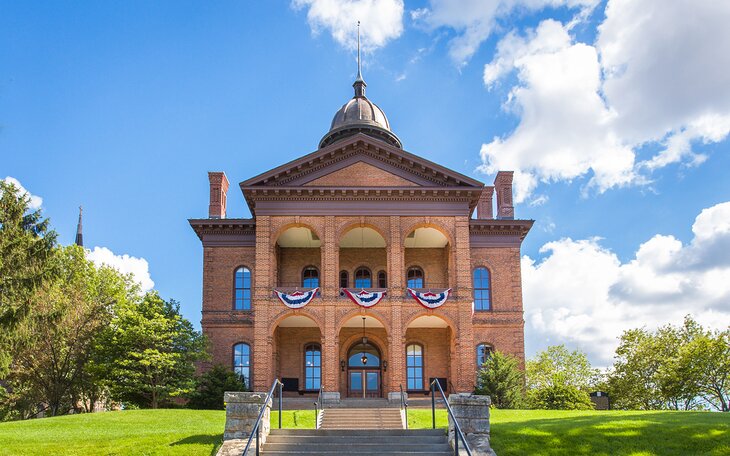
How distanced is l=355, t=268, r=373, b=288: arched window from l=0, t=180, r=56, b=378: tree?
14.2 m

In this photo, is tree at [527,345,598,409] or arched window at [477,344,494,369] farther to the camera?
tree at [527,345,598,409]

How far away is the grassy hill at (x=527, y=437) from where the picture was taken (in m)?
17.0

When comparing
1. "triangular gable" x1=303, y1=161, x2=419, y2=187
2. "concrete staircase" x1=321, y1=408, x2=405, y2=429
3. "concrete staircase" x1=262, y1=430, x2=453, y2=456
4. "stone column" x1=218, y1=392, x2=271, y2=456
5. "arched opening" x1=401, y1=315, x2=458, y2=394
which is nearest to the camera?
"concrete staircase" x1=262, y1=430, x2=453, y2=456

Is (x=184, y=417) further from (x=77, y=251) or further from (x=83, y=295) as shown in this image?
(x=77, y=251)

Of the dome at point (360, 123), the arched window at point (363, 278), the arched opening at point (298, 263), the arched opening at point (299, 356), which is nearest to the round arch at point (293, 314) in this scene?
the arched opening at point (299, 356)

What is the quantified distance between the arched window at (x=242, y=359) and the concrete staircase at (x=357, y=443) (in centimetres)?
1865

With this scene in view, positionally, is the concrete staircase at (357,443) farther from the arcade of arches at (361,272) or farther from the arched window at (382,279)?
the arched window at (382,279)

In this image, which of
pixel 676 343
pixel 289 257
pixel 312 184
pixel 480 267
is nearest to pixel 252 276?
pixel 289 257

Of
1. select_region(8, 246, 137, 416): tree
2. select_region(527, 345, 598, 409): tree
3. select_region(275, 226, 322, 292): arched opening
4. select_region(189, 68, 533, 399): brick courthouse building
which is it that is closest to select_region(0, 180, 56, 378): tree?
select_region(8, 246, 137, 416): tree

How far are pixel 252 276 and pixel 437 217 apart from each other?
9964mm

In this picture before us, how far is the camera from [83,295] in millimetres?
38531

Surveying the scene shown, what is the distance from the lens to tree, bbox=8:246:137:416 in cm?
3531

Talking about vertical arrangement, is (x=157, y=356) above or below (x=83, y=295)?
below

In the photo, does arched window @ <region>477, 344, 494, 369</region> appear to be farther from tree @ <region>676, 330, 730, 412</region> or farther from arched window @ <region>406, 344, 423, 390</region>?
tree @ <region>676, 330, 730, 412</region>
